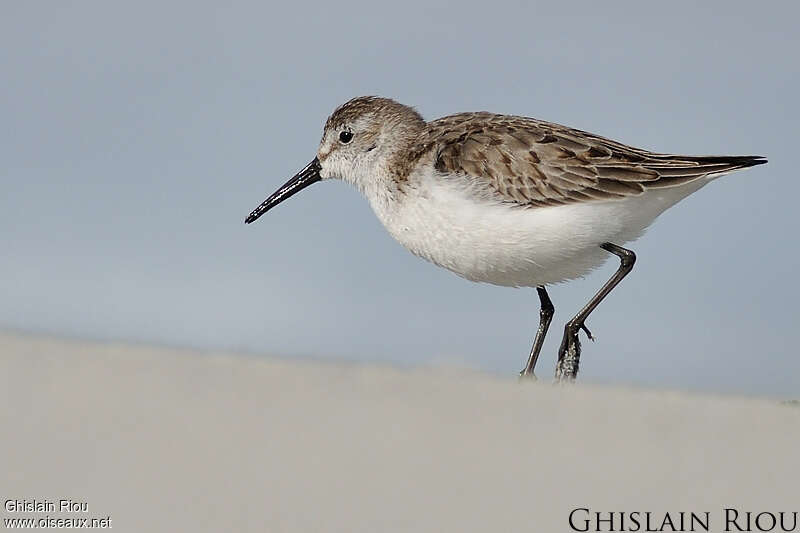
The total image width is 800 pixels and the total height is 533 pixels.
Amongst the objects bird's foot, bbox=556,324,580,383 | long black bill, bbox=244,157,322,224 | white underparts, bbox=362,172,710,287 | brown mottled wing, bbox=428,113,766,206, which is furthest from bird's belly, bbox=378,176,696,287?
long black bill, bbox=244,157,322,224

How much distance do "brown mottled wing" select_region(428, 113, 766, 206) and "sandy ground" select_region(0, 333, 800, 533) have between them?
263 cm

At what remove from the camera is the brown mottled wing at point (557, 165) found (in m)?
9.30

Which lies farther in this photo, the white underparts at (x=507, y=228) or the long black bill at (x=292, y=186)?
the long black bill at (x=292, y=186)

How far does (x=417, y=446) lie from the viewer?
5863 millimetres

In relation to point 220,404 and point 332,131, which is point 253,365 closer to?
point 220,404

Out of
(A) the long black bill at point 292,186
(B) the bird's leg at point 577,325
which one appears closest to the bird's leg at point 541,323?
(B) the bird's leg at point 577,325

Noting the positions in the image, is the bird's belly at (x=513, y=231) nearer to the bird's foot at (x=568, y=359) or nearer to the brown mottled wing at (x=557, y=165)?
the brown mottled wing at (x=557, y=165)

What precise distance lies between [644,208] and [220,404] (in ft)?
15.0

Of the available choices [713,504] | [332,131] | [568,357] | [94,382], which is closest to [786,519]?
[713,504]

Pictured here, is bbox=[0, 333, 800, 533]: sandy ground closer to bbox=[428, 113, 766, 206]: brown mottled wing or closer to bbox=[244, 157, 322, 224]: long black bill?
bbox=[428, 113, 766, 206]: brown mottled wing

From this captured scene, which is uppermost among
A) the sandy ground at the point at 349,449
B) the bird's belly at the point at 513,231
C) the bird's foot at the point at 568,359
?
the bird's belly at the point at 513,231

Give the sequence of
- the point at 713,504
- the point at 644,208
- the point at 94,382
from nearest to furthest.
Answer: the point at 713,504
the point at 94,382
the point at 644,208

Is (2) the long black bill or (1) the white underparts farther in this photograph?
(2) the long black bill

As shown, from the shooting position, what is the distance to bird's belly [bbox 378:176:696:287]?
919 centimetres
